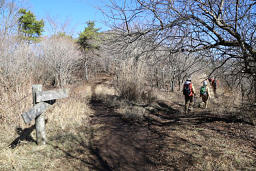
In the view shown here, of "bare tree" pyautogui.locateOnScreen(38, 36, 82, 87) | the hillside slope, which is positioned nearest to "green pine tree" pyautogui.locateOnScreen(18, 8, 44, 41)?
"bare tree" pyautogui.locateOnScreen(38, 36, 82, 87)

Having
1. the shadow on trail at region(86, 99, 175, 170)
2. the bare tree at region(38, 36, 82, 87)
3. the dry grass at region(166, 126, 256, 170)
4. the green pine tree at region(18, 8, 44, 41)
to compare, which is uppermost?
the green pine tree at region(18, 8, 44, 41)

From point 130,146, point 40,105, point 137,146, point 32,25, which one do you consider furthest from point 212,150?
point 32,25

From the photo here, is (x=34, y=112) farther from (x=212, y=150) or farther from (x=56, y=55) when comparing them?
(x=56, y=55)

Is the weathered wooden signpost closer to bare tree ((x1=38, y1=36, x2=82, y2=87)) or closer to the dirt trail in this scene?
the dirt trail

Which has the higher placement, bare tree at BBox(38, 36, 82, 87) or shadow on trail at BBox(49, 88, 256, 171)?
bare tree at BBox(38, 36, 82, 87)

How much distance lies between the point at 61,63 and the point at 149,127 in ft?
46.5

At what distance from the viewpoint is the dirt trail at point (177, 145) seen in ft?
10.0

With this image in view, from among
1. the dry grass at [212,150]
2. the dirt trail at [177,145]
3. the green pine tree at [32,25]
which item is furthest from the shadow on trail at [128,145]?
the green pine tree at [32,25]

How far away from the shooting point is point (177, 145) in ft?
12.4

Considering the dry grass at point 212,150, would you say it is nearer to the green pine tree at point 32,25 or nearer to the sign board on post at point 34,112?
the sign board on post at point 34,112

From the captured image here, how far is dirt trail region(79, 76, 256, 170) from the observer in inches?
120

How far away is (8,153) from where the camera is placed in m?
3.15

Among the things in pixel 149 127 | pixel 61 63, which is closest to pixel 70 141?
pixel 149 127

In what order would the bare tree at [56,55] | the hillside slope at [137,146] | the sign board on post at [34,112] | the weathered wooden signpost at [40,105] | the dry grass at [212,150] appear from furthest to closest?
the bare tree at [56,55] < the weathered wooden signpost at [40,105] < the sign board on post at [34,112] < the hillside slope at [137,146] < the dry grass at [212,150]
